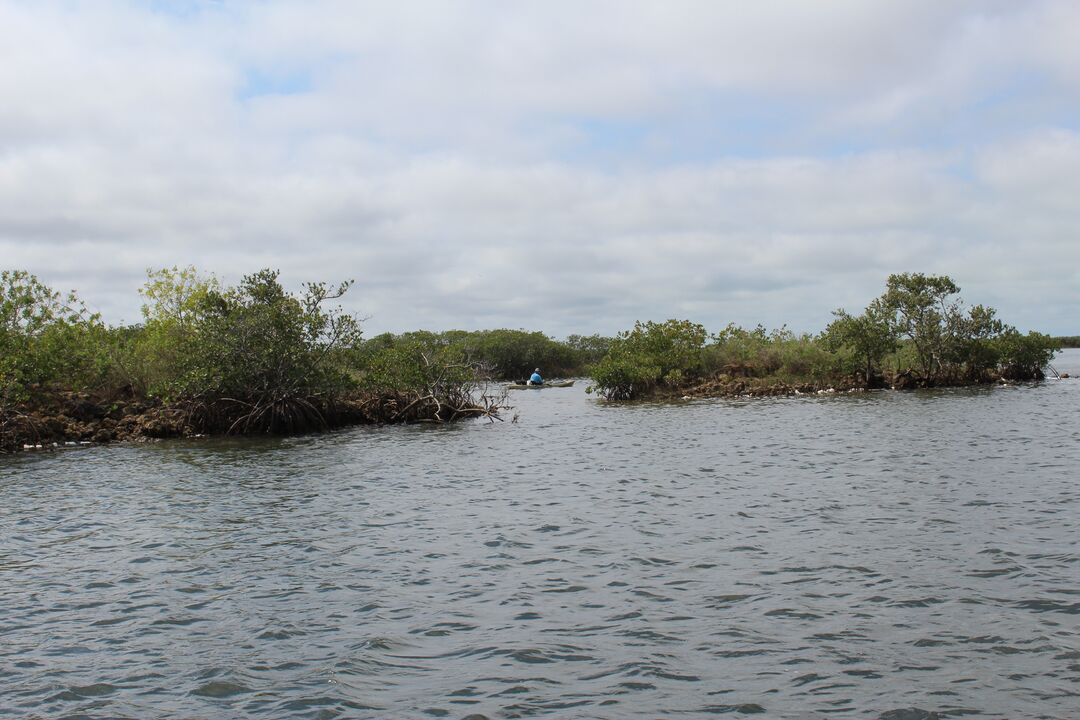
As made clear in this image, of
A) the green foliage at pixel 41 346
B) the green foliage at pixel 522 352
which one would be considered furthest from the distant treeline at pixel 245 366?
the green foliage at pixel 522 352

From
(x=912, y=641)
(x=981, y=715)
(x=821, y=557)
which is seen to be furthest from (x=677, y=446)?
(x=981, y=715)

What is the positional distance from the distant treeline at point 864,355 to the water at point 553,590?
3131 centimetres

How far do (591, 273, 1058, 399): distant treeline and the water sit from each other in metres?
31.3

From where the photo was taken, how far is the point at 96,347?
1419 inches

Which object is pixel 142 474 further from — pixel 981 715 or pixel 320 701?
pixel 981 715

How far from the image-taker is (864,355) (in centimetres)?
5591

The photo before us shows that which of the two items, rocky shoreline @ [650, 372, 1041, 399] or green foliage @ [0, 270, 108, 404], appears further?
rocky shoreline @ [650, 372, 1041, 399]

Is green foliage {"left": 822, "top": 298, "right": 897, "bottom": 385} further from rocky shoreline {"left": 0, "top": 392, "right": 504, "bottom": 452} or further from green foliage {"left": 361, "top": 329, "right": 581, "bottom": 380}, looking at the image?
green foliage {"left": 361, "top": 329, "right": 581, "bottom": 380}

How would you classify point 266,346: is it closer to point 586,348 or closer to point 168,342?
point 168,342

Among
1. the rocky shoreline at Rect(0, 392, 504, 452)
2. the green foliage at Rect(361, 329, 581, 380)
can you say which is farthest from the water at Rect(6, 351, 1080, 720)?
the green foliage at Rect(361, 329, 581, 380)

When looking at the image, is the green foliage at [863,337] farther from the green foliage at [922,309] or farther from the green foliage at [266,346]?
the green foliage at [266,346]

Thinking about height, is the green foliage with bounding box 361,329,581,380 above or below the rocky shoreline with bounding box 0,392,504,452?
above

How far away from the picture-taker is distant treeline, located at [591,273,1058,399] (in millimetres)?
54312

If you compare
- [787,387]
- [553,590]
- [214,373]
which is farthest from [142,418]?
[787,387]
